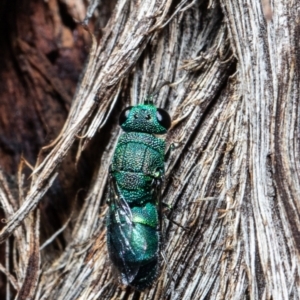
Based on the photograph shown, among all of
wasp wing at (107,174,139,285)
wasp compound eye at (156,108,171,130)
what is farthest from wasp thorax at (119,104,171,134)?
wasp wing at (107,174,139,285)

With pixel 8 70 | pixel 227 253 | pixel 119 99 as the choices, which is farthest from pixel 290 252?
pixel 8 70

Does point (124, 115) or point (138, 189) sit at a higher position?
point (124, 115)

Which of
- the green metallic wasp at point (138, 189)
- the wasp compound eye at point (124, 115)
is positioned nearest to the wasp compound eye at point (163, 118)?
the green metallic wasp at point (138, 189)

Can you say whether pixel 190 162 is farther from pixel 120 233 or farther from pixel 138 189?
pixel 120 233

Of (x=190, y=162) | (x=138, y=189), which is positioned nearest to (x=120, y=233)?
(x=138, y=189)

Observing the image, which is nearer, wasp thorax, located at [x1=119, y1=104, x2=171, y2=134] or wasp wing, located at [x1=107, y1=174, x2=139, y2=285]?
wasp wing, located at [x1=107, y1=174, x2=139, y2=285]

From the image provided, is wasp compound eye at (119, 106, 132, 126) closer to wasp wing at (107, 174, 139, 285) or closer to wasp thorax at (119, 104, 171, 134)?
wasp thorax at (119, 104, 171, 134)
